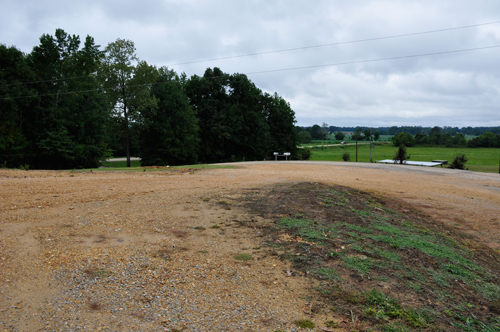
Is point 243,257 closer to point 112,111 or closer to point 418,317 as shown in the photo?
point 418,317

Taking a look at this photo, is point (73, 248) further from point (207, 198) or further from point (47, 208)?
point (207, 198)

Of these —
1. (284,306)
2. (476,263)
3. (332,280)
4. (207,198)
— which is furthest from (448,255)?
(207,198)

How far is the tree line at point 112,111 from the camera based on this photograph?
2592 centimetres

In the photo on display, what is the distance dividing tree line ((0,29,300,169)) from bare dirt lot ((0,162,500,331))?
20244 mm

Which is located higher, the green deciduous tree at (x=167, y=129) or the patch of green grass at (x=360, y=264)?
the green deciduous tree at (x=167, y=129)

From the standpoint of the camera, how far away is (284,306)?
3881 mm

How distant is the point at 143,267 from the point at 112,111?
32.0 meters

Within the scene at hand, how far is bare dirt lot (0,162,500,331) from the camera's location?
3.48 m

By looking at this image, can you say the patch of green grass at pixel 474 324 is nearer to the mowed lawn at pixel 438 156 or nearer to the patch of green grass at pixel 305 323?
the patch of green grass at pixel 305 323

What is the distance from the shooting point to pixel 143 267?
15.3 feet

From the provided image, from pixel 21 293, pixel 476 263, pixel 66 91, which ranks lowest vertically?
pixel 476 263

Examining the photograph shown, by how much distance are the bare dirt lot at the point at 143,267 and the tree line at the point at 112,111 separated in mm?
20244

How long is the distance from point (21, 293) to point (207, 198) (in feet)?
18.6

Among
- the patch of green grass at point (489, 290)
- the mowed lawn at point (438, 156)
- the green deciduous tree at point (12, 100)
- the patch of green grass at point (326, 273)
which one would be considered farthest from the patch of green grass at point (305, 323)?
the mowed lawn at point (438, 156)
